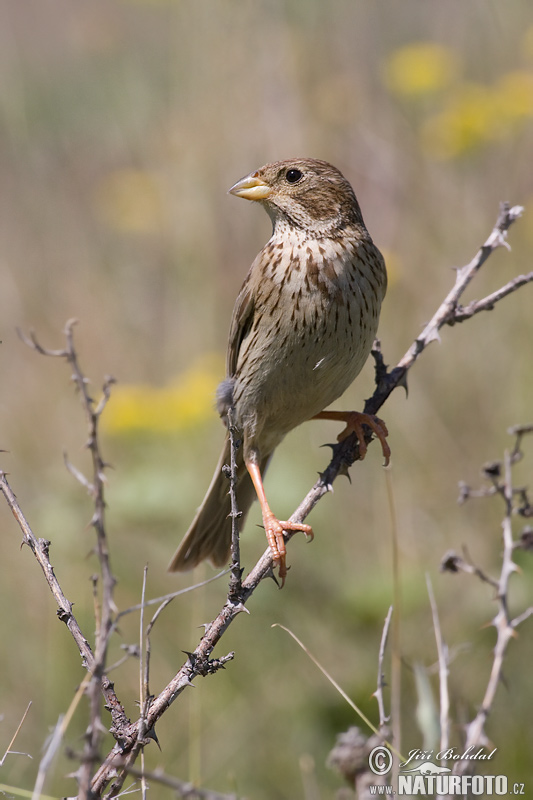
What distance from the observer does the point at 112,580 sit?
174cm

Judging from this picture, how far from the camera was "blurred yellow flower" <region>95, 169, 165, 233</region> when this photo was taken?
6.54 metres

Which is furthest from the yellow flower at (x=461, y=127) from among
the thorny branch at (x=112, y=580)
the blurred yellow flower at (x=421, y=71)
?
the thorny branch at (x=112, y=580)

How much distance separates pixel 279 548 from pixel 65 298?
488cm

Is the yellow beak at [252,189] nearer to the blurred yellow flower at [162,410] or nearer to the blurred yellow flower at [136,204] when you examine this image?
the blurred yellow flower at [162,410]

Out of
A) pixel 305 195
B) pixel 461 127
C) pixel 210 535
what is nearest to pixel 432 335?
pixel 305 195

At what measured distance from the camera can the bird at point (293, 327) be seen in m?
3.37

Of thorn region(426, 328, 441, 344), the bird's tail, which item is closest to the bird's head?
thorn region(426, 328, 441, 344)

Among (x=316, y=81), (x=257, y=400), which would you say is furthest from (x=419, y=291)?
(x=257, y=400)

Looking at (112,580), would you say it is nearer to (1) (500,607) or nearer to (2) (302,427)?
(1) (500,607)

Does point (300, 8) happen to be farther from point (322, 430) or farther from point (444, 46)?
point (322, 430)

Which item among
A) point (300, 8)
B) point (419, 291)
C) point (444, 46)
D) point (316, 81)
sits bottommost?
point (419, 291)

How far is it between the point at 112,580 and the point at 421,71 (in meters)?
4.48

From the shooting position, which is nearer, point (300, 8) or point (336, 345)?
point (336, 345)

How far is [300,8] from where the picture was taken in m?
6.59
